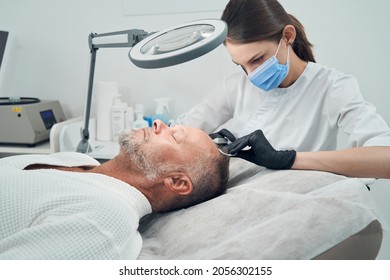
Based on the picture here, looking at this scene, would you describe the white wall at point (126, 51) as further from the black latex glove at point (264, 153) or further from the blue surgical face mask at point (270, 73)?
the black latex glove at point (264, 153)

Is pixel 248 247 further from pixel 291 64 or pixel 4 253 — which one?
pixel 291 64

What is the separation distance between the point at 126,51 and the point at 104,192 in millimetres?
1194

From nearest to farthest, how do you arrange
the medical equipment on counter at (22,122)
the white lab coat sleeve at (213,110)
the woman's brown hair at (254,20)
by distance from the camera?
the woman's brown hair at (254,20), the white lab coat sleeve at (213,110), the medical equipment on counter at (22,122)

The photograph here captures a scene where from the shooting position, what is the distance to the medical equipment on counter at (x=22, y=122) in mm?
1602

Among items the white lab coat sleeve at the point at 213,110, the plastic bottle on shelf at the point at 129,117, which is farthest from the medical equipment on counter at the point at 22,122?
the white lab coat sleeve at the point at 213,110

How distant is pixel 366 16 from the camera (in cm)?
145

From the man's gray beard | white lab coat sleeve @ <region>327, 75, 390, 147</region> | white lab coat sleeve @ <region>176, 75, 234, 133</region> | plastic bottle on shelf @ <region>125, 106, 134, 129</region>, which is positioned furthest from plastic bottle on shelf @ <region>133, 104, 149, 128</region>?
white lab coat sleeve @ <region>327, 75, 390, 147</region>

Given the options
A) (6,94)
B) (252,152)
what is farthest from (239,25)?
(6,94)

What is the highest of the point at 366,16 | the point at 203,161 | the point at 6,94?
the point at 366,16

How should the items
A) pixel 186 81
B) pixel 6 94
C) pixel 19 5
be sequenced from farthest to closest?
pixel 6 94 < pixel 19 5 < pixel 186 81

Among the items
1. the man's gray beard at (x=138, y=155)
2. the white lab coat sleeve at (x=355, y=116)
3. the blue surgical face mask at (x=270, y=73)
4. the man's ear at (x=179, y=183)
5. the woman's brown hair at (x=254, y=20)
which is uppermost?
the woman's brown hair at (x=254, y=20)

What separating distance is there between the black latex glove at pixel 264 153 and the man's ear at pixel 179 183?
0.15 metres

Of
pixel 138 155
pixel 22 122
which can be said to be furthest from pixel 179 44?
pixel 22 122
